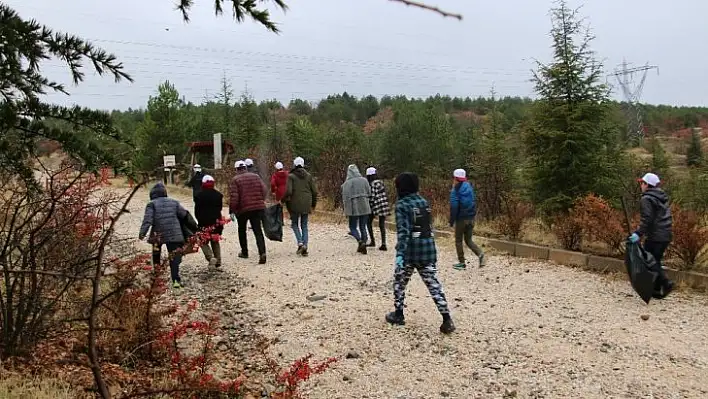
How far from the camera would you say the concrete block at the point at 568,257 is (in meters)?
9.09

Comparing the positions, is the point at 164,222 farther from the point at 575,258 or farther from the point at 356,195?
the point at 575,258

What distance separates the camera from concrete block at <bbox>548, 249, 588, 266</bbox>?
909 centimetres

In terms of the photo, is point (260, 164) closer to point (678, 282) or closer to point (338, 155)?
point (338, 155)

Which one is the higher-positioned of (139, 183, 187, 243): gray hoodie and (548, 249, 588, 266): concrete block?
(139, 183, 187, 243): gray hoodie

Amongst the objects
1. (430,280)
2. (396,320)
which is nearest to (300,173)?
(396,320)

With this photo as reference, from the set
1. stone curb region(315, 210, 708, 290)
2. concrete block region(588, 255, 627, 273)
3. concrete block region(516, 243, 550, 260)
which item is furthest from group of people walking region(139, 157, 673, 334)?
concrete block region(588, 255, 627, 273)

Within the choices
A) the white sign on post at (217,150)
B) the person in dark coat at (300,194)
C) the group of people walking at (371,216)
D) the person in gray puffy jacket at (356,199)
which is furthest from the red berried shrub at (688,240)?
the white sign on post at (217,150)

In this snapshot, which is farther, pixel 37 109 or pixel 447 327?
pixel 447 327

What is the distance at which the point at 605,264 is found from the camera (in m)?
8.73

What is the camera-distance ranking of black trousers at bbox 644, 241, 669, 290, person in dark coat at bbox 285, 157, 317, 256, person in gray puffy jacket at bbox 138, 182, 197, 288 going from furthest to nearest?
1. person in dark coat at bbox 285, 157, 317, 256
2. person in gray puffy jacket at bbox 138, 182, 197, 288
3. black trousers at bbox 644, 241, 669, 290

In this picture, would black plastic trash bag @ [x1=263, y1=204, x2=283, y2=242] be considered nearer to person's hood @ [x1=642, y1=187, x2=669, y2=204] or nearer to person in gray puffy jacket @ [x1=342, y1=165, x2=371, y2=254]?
person in gray puffy jacket @ [x1=342, y1=165, x2=371, y2=254]

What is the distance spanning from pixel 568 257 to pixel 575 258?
0.44 feet

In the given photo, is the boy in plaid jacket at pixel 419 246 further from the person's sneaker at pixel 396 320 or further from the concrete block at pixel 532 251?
the concrete block at pixel 532 251

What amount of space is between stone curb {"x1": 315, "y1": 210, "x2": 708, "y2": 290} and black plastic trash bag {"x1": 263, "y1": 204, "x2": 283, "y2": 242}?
3.74 metres
